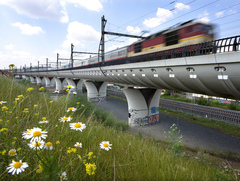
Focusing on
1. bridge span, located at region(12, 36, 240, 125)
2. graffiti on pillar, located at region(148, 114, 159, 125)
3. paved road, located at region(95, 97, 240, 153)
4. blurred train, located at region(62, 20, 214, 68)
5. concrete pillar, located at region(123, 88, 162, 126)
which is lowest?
paved road, located at region(95, 97, 240, 153)

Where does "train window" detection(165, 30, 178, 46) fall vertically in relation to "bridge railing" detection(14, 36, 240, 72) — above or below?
above

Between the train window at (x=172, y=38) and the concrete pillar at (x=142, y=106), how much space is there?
8.37 metres

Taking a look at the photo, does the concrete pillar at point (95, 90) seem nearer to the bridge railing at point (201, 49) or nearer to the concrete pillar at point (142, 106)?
the concrete pillar at point (142, 106)

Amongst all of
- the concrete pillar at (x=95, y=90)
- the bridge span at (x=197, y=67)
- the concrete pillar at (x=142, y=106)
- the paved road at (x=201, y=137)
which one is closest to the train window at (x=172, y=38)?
the bridge span at (x=197, y=67)

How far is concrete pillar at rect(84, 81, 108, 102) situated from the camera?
116 feet

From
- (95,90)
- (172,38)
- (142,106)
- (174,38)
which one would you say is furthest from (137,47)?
(95,90)

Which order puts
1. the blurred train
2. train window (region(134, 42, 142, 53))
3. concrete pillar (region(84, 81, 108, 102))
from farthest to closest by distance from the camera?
concrete pillar (region(84, 81, 108, 102))
train window (region(134, 42, 142, 53))
the blurred train

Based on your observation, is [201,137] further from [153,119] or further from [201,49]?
[201,49]

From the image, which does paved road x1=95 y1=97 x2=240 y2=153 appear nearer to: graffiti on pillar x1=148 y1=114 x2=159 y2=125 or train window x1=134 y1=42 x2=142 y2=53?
graffiti on pillar x1=148 y1=114 x2=159 y2=125

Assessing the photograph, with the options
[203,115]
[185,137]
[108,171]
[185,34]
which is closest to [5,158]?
[108,171]

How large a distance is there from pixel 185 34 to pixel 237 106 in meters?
27.4

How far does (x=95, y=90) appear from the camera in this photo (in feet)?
117

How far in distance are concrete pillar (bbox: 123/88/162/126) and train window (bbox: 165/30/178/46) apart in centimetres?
837

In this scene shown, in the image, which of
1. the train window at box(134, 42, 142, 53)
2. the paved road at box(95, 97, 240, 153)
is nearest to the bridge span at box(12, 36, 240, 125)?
the train window at box(134, 42, 142, 53)
